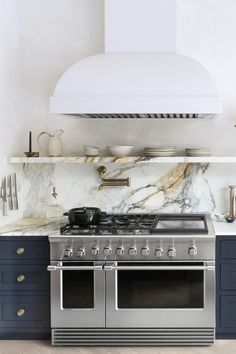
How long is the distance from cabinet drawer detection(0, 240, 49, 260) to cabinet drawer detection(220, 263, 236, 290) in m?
1.18

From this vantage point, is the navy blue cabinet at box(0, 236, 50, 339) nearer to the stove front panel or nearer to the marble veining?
the marble veining

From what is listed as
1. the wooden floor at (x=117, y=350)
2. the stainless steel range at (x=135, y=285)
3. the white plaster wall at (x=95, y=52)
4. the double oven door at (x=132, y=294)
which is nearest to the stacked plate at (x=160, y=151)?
the white plaster wall at (x=95, y=52)

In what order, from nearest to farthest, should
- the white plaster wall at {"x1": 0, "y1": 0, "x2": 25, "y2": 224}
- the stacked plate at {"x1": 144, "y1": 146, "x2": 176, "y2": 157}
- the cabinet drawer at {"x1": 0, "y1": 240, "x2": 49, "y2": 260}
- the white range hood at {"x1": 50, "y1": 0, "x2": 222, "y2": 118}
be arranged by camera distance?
the white range hood at {"x1": 50, "y1": 0, "x2": 222, "y2": 118}, the cabinet drawer at {"x1": 0, "y1": 240, "x2": 49, "y2": 260}, the white plaster wall at {"x1": 0, "y1": 0, "x2": 25, "y2": 224}, the stacked plate at {"x1": 144, "y1": 146, "x2": 176, "y2": 157}

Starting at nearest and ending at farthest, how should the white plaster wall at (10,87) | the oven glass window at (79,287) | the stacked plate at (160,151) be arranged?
the oven glass window at (79,287) → the white plaster wall at (10,87) → the stacked plate at (160,151)

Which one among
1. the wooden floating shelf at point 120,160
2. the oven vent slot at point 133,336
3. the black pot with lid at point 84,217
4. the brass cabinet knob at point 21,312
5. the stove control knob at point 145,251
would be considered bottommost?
the oven vent slot at point 133,336

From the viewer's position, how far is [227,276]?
369 cm

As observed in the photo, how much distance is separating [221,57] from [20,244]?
2070 mm

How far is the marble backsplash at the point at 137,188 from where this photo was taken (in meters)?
4.35

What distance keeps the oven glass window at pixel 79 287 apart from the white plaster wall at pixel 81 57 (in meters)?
1.14

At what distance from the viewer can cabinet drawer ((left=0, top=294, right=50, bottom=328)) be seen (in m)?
3.74

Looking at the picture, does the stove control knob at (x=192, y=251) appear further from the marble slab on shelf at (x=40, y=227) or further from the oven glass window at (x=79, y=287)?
the oven glass window at (x=79, y=287)

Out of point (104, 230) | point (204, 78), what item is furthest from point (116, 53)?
point (104, 230)

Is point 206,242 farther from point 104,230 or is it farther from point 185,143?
point 185,143

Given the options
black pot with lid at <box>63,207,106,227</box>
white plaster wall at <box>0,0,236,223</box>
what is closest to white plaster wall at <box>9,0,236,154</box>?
white plaster wall at <box>0,0,236,223</box>
